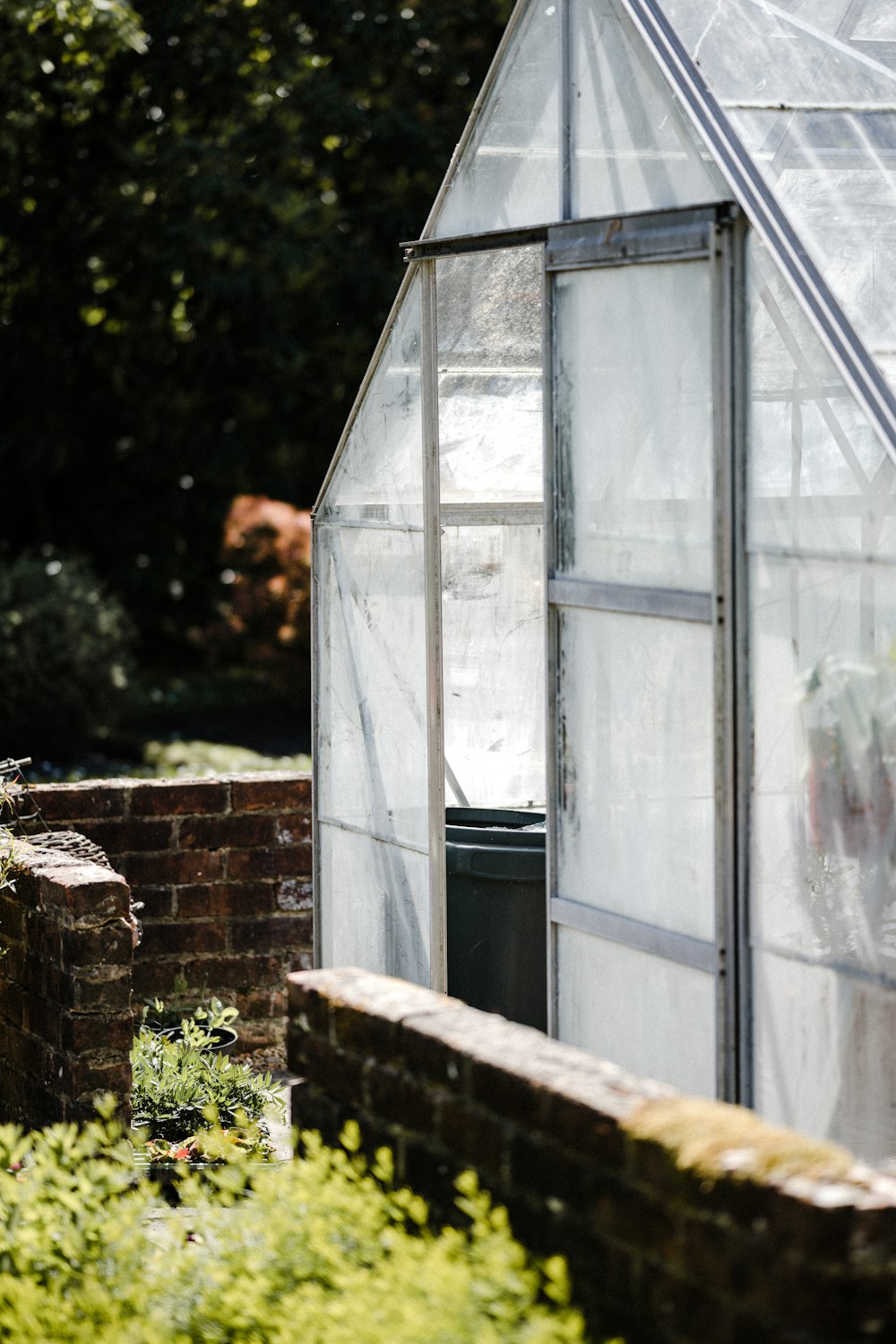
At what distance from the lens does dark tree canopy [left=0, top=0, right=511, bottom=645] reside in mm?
14195

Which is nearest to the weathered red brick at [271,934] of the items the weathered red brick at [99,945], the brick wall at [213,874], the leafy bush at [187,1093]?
the brick wall at [213,874]

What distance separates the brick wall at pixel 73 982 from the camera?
15.6 feet

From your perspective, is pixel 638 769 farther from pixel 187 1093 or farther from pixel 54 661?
pixel 54 661

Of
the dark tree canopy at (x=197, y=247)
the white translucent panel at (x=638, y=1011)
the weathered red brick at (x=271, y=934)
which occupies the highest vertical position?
the dark tree canopy at (x=197, y=247)

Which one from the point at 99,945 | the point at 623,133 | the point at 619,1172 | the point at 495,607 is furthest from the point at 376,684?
the point at 619,1172

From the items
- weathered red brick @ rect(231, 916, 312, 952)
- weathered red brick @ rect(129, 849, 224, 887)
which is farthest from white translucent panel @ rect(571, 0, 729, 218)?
weathered red brick @ rect(231, 916, 312, 952)

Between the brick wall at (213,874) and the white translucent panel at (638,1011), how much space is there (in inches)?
92.6

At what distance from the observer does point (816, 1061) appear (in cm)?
369

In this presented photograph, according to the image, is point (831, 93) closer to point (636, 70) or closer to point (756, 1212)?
point (636, 70)

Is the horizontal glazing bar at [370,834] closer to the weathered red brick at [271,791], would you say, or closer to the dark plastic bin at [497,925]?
the dark plastic bin at [497,925]

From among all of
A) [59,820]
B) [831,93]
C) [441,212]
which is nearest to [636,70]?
[831,93]

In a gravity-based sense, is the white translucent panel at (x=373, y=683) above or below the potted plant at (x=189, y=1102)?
above

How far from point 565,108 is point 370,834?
2302 millimetres

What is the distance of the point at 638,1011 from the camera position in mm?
4180
